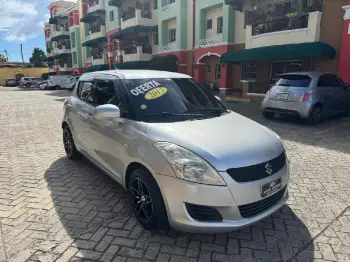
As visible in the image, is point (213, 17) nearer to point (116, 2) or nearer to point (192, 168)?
point (116, 2)

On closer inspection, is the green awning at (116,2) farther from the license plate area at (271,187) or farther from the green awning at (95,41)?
the license plate area at (271,187)

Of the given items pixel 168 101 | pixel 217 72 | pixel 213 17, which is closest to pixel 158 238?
pixel 168 101

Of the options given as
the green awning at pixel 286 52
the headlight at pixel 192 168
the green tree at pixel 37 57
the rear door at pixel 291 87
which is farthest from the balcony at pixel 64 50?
the headlight at pixel 192 168

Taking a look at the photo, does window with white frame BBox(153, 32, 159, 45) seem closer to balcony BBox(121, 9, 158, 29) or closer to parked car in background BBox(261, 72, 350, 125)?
balcony BBox(121, 9, 158, 29)

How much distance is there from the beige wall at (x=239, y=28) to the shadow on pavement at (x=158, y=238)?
16809 millimetres

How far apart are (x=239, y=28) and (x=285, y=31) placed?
4.61 meters

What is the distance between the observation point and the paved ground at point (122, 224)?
2.73 m

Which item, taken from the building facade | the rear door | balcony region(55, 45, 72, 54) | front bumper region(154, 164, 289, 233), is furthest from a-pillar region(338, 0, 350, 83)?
balcony region(55, 45, 72, 54)

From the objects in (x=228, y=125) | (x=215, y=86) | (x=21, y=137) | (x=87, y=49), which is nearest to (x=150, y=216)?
(x=228, y=125)

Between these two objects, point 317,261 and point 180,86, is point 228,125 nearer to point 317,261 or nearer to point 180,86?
point 180,86

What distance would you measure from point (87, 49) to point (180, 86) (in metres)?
41.2

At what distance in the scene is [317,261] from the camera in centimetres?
262

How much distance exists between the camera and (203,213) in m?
2.58

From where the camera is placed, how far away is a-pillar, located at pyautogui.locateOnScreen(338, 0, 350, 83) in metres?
11.8
